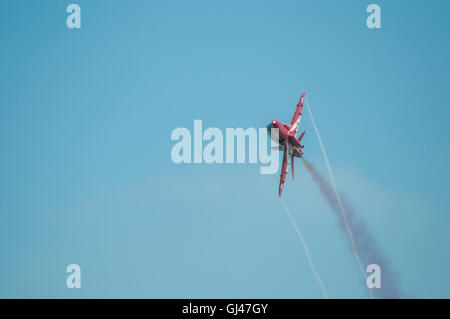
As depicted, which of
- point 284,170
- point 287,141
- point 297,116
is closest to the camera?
point 287,141

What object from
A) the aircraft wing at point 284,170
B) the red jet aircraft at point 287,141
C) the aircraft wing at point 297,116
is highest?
the aircraft wing at point 297,116

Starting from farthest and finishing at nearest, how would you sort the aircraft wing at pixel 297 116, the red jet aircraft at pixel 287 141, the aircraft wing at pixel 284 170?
the aircraft wing at pixel 297 116
the aircraft wing at pixel 284 170
the red jet aircraft at pixel 287 141

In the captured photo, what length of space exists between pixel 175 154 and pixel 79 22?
14441 mm

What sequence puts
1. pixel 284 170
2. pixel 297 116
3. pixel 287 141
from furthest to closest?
pixel 297 116, pixel 284 170, pixel 287 141

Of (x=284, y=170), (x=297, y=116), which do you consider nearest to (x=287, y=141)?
(x=284, y=170)

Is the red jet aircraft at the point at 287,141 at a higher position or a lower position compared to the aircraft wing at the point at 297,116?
lower

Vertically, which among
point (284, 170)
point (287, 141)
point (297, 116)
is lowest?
point (284, 170)

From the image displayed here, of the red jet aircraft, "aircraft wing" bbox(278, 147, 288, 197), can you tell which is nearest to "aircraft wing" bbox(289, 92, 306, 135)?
the red jet aircraft

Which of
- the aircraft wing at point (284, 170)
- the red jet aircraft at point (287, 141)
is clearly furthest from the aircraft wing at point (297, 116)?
the aircraft wing at point (284, 170)

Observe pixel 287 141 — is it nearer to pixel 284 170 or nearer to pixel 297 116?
pixel 284 170

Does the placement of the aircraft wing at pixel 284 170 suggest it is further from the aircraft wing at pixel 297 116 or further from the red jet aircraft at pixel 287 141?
the aircraft wing at pixel 297 116
